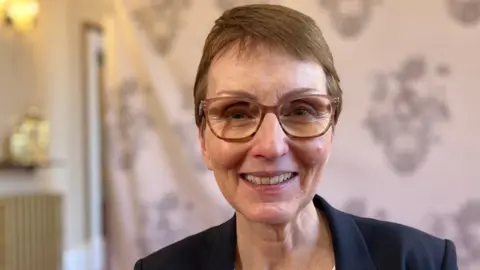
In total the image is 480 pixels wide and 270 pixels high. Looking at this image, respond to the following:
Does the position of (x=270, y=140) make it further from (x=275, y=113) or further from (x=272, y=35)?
(x=272, y=35)

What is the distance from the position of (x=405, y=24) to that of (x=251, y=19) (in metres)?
0.74

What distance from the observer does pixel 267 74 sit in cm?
94

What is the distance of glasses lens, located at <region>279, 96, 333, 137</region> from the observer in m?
0.94

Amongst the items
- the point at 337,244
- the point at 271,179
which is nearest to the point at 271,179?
the point at 271,179

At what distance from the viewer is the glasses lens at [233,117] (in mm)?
945

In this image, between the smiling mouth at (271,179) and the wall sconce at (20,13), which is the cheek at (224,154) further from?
the wall sconce at (20,13)

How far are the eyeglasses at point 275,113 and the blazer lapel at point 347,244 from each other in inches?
8.5

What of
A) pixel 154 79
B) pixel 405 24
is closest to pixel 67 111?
pixel 154 79

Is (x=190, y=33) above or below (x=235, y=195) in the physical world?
above

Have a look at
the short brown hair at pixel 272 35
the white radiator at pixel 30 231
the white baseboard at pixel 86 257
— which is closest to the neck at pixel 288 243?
the short brown hair at pixel 272 35

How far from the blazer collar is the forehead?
0.85ft

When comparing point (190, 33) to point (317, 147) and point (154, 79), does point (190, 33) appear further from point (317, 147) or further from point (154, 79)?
point (317, 147)

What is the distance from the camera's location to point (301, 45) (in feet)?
3.14

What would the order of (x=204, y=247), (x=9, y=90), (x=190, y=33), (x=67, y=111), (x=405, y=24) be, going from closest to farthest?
(x=204, y=247) < (x=405, y=24) < (x=190, y=33) < (x=9, y=90) < (x=67, y=111)
